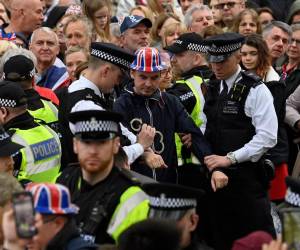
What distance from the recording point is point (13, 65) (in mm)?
10977

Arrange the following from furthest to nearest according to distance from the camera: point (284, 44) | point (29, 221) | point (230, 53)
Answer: point (284, 44), point (230, 53), point (29, 221)

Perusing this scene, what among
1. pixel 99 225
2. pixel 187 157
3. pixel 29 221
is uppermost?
pixel 29 221

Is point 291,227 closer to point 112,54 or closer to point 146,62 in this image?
point 112,54

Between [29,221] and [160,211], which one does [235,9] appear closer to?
[160,211]

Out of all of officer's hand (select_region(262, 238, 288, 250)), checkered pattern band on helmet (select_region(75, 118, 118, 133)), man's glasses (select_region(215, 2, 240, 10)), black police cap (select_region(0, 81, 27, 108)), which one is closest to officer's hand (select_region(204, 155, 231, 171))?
black police cap (select_region(0, 81, 27, 108))

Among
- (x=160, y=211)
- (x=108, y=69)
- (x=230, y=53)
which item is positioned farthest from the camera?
(x=230, y=53)

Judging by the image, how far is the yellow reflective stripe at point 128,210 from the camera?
27.3ft

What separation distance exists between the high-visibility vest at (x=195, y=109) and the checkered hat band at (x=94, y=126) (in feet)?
9.22

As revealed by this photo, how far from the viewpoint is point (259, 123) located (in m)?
11.3

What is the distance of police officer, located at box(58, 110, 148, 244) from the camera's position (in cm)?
845

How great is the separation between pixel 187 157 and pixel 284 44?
301 centimetres

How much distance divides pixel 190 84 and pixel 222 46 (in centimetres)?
83

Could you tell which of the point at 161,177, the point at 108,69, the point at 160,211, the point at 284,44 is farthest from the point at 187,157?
the point at 160,211

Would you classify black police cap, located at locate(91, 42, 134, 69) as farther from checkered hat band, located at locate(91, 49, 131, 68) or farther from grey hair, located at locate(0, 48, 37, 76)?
grey hair, located at locate(0, 48, 37, 76)
